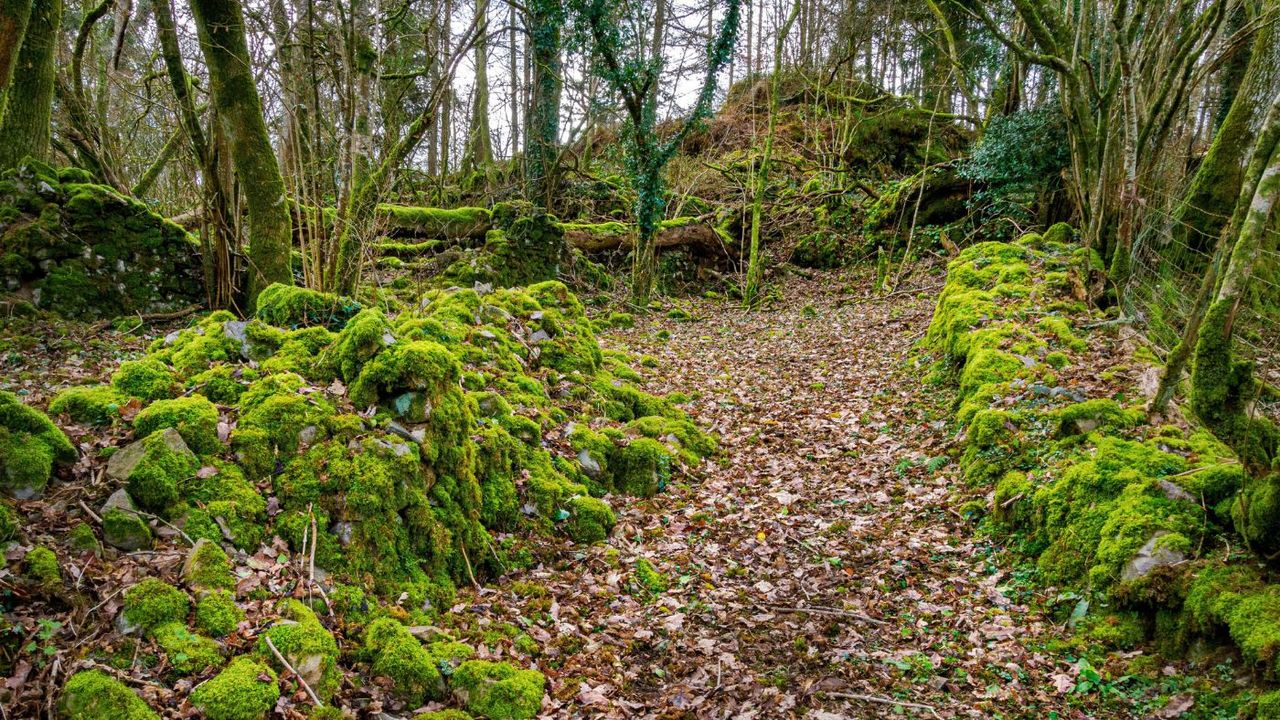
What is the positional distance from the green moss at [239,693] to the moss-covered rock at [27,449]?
4.48ft

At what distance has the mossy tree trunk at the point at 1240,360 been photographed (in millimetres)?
3445

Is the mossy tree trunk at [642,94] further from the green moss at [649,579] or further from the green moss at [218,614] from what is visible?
the green moss at [218,614]

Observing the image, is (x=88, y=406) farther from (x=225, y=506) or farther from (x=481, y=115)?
(x=481, y=115)

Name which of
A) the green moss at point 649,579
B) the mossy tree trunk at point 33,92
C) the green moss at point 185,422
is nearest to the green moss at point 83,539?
the green moss at point 185,422

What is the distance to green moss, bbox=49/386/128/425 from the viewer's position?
11.3 feet

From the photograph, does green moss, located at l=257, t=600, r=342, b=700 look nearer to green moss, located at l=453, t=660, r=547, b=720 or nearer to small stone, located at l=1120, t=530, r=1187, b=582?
green moss, located at l=453, t=660, r=547, b=720

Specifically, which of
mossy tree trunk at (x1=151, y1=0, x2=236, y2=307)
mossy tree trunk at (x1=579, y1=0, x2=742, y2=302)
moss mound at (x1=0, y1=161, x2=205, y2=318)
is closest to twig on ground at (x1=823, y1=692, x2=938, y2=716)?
mossy tree trunk at (x1=151, y1=0, x2=236, y2=307)

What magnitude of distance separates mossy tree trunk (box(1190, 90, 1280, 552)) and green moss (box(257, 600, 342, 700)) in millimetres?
4708

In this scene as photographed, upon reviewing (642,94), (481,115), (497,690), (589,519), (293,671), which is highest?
(481,115)

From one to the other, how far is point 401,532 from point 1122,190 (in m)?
9.02

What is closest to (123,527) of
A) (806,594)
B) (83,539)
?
(83,539)

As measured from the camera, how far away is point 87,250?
290 inches

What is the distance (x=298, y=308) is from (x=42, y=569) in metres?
3.13

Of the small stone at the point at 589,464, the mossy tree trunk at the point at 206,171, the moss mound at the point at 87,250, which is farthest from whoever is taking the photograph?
the moss mound at the point at 87,250
